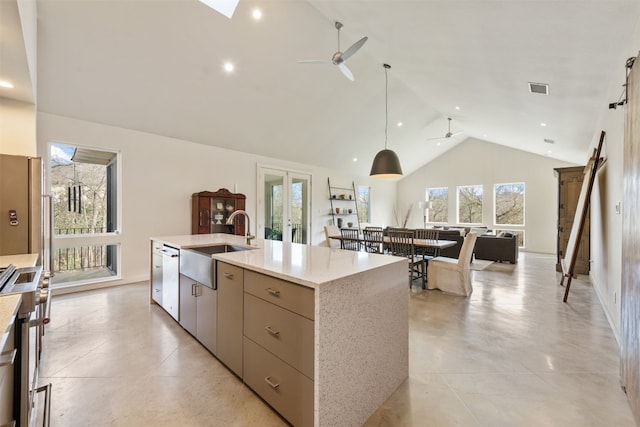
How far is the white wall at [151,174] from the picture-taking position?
4.17m

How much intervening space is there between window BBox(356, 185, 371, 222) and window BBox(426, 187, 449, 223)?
98.9 inches

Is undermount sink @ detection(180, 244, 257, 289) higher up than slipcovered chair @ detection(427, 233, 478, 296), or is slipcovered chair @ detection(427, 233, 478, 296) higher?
undermount sink @ detection(180, 244, 257, 289)

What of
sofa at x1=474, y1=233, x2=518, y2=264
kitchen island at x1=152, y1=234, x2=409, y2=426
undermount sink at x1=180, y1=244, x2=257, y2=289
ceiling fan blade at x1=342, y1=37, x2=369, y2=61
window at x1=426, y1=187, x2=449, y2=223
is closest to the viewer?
kitchen island at x1=152, y1=234, x2=409, y2=426

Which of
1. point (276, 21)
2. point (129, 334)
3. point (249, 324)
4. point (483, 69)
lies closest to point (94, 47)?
point (276, 21)

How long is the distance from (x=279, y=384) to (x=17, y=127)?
3.88m

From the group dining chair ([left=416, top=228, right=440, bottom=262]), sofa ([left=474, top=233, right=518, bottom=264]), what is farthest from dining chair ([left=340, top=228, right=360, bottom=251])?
sofa ([left=474, top=233, right=518, bottom=264])

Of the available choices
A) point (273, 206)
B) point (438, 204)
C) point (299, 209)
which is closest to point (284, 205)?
point (273, 206)

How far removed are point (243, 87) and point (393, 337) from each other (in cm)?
426

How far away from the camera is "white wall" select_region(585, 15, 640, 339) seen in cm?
267

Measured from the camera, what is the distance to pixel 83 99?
388 centimetres

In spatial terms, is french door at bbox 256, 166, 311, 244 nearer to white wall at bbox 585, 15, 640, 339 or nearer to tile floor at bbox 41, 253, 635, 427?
tile floor at bbox 41, 253, 635, 427

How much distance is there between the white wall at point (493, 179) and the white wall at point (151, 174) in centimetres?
715

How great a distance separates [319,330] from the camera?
139 centimetres

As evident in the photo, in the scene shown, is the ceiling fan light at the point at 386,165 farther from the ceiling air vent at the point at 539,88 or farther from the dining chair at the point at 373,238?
the ceiling air vent at the point at 539,88
